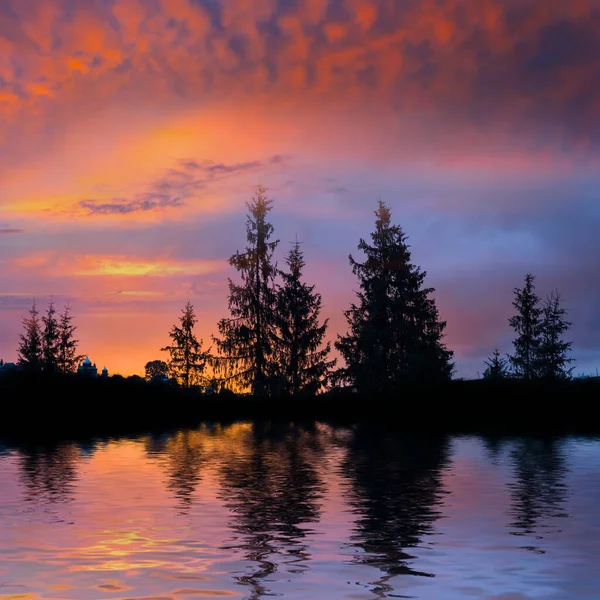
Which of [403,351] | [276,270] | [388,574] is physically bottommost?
[388,574]

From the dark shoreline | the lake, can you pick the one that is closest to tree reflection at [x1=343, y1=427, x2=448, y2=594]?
the lake

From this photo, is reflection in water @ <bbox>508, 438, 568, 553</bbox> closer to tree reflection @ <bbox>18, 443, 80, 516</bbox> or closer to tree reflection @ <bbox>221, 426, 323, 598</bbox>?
tree reflection @ <bbox>221, 426, 323, 598</bbox>

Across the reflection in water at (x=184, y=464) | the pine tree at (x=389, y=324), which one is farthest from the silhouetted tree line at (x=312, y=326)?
the reflection in water at (x=184, y=464)

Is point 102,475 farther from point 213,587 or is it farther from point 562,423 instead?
point 562,423

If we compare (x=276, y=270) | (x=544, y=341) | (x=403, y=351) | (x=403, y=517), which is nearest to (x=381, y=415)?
(x=403, y=351)

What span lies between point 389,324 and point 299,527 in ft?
170

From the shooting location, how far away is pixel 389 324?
65.3 meters

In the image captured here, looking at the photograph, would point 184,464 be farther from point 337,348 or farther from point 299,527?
point 337,348

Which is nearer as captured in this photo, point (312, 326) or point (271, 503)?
point (271, 503)

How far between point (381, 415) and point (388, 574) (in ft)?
149

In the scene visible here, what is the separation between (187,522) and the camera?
14.6 m

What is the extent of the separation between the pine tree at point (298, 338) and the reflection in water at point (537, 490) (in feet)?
114

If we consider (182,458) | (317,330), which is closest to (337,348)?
(317,330)

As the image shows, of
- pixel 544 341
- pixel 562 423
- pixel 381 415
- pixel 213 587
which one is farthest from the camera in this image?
pixel 544 341
